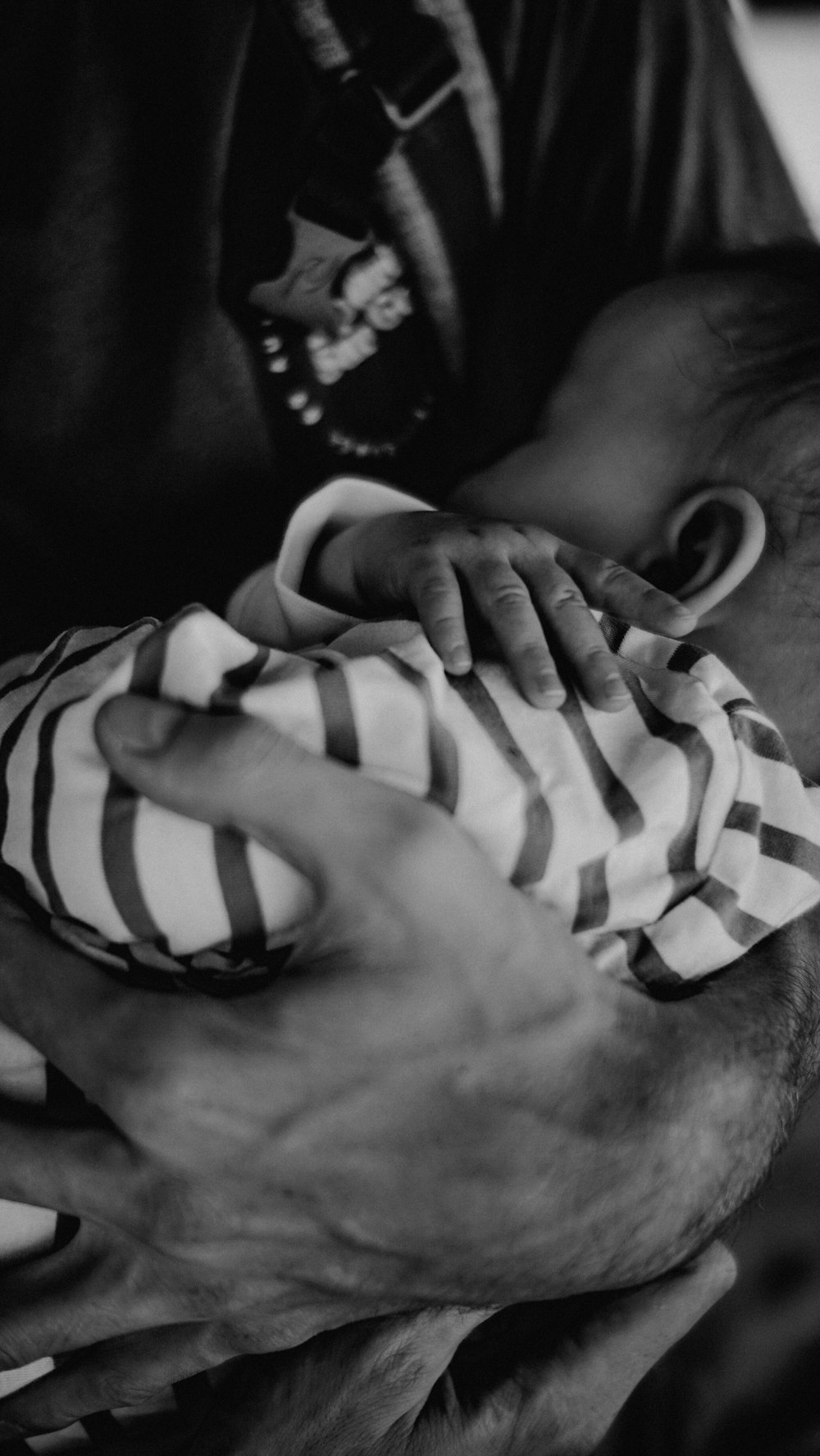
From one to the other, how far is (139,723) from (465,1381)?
1.75 feet

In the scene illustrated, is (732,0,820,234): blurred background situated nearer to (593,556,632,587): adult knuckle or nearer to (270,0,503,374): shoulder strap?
(270,0,503,374): shoulder strap

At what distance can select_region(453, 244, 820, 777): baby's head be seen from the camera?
64cm

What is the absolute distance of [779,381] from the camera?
685 mm

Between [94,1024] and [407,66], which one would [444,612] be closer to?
[94,1024]

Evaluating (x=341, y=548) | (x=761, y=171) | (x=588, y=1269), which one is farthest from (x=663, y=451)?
(x=588, y=1269)

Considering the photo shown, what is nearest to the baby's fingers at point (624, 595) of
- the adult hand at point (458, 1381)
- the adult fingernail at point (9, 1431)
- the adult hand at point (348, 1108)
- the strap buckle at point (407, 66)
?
the adult hand at point (348, 1108)

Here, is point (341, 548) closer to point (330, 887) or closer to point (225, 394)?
point (225, 394)

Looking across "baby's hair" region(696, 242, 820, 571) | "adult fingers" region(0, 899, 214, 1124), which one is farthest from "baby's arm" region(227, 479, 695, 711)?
"adult fingers" region(0, 899, 214, 1124)

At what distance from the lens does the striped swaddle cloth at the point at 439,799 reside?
1.47 feet

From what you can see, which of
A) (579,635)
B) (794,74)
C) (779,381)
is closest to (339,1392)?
(579,635)

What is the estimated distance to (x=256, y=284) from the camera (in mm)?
659

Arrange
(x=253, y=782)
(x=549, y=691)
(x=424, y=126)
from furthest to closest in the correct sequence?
1. (x=424, y=126)
2. (x=549, y=691)
3. (x=253, y=782)

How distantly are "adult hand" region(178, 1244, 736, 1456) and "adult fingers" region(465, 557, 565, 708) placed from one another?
391mm

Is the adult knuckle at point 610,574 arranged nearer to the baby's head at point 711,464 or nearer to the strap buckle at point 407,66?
the baby's head at point 711,464
